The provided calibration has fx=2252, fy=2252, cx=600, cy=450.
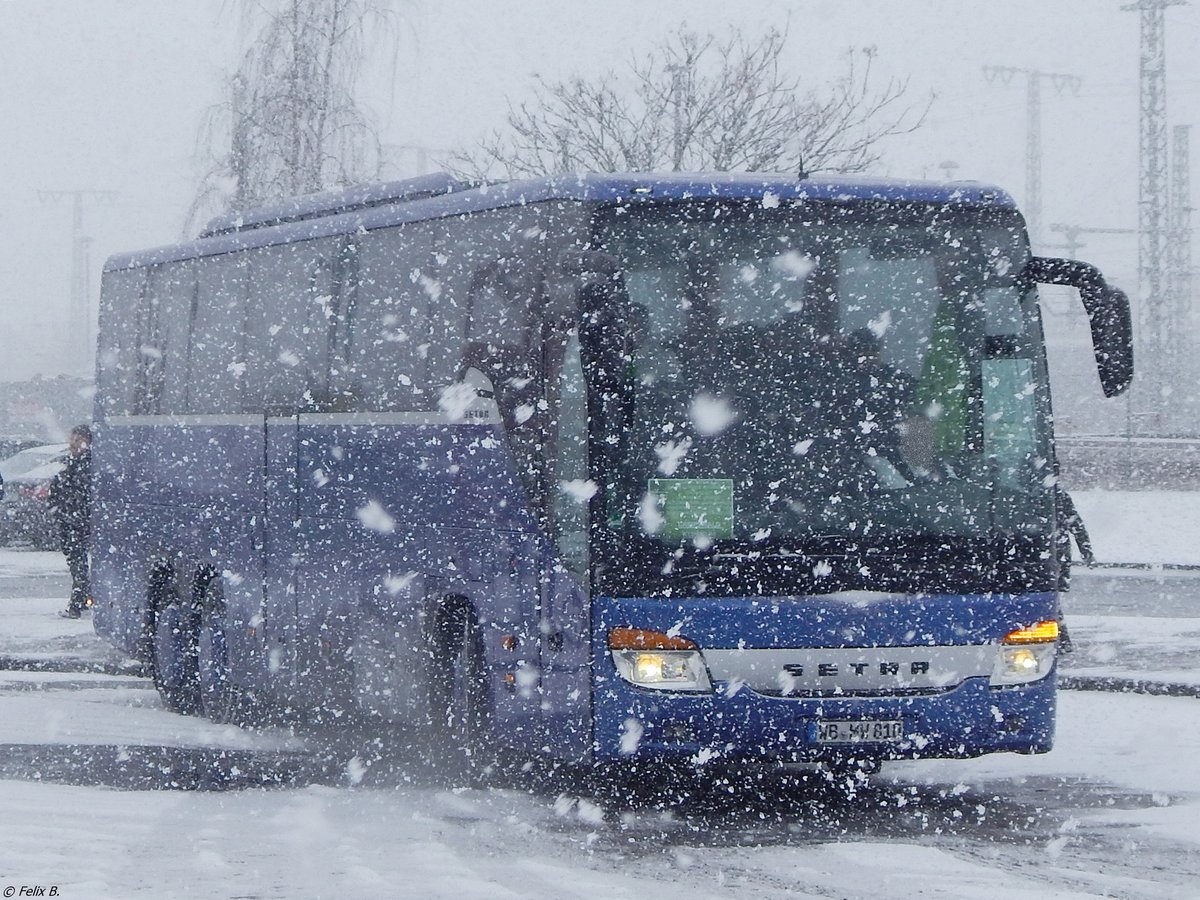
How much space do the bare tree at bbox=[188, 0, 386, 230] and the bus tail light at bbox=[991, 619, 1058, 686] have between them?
20412mm

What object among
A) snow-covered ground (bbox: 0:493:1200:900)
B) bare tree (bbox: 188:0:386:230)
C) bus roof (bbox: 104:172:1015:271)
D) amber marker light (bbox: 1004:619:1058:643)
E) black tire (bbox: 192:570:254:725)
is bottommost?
snow-covered ground (bbox: 0:493:1200:900)

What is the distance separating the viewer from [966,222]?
10.4 m

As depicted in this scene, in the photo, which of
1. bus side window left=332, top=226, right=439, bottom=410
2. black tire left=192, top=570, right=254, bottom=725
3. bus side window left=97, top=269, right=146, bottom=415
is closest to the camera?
bus side window left=332, top=226, right=439, bottom=410


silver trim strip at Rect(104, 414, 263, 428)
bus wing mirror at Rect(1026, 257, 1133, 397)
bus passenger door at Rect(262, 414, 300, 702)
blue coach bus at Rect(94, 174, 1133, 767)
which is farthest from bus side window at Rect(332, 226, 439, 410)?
bus wing mirror at Rect(1026, 257, 1133, 397)

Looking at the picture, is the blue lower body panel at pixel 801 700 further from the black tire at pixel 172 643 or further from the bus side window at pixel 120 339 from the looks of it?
the bus side window at pixel 120 339

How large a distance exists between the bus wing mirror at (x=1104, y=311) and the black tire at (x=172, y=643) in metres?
6.69

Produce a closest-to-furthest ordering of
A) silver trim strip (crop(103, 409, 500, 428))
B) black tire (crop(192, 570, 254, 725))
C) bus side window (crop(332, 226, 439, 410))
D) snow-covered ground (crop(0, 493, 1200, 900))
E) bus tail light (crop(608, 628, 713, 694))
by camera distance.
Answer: snow-covered ground (crop(0, 493, 1200, 900)) → bus tail light (crop(608, 628, 713, 694)) → silver trim strip (crop(103, 409, 500, 428)) → bus side window (crop(332, 226, 439, 410)) → black tire (crop(192, 570, 254, 725))

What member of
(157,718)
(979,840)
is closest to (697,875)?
(979,840)

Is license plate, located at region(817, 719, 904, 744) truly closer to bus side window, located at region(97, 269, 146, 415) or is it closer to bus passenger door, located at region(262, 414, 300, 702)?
bus passenger door, located at region(262, 414, 300, 702)

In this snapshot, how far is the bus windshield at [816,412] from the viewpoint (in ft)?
32.0

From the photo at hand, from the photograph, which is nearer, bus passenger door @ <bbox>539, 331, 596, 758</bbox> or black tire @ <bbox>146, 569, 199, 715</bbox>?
bus passenger door @ <bbox>539, 331, 596, 758</bbox>

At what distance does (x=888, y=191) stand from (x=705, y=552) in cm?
199

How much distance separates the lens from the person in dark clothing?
21.2 m

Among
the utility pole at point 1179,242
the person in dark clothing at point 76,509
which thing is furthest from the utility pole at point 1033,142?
the person in dark clothing at point 76,509
